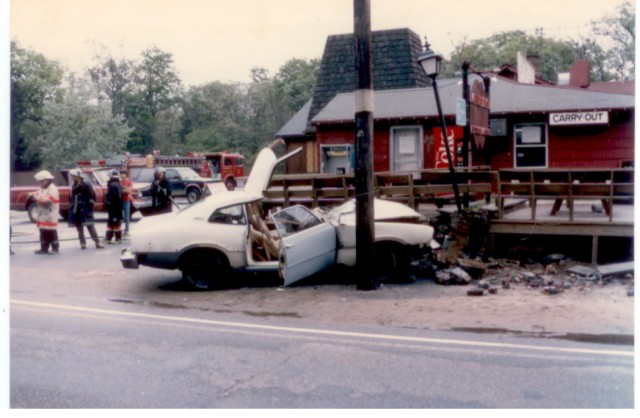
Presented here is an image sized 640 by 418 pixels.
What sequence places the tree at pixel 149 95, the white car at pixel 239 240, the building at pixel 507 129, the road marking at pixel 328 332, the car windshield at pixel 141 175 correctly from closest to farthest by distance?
the road marking at pixel 328 332
the white car at pixel 239 240
the building at pixel 507 129
the car windshield at pixel 141 175
the tree at pixel 149 95

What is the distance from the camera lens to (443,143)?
1795 centimetres

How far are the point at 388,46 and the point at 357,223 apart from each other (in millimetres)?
17027

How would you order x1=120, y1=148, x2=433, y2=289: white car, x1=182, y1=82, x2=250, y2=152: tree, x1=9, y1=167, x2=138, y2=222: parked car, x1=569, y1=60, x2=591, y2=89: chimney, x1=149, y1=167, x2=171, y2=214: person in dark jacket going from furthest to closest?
x1=182, y1=82, x2=250, y2=152: tree, x1=569, y1=60, x2=591, y2=89: chimney, x1=9, y1=167, x2=138, y2=222: parked car, x1=149, y1=167, x2=171, y2=214: person in dark jacket, x1=120, y1=148, x2=433, y2=289: white car

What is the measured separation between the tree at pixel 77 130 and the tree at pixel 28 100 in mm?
261

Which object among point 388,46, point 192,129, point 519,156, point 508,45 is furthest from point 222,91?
point 519,156

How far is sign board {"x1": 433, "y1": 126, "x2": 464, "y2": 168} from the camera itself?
18.0 m

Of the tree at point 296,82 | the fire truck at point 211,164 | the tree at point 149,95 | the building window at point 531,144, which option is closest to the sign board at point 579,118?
the building window at point 531,144

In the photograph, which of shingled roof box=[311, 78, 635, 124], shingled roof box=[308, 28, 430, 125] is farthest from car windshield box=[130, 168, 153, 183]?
shingled roof box=[311, 78, 635, 124]

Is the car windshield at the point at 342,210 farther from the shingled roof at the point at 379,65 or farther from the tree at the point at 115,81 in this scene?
the tree at the point at 115,81

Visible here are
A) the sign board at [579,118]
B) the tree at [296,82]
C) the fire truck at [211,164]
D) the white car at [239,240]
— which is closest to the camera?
the white car at [239,240]

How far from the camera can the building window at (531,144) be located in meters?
17.8

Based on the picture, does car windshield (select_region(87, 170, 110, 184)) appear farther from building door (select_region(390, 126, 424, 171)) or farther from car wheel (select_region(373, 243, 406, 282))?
car wheel (select_region(373, 243, 406, 282))

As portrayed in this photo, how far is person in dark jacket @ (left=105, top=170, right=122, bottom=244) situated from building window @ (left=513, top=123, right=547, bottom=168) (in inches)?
403

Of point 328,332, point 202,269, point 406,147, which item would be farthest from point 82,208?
point 328,332
